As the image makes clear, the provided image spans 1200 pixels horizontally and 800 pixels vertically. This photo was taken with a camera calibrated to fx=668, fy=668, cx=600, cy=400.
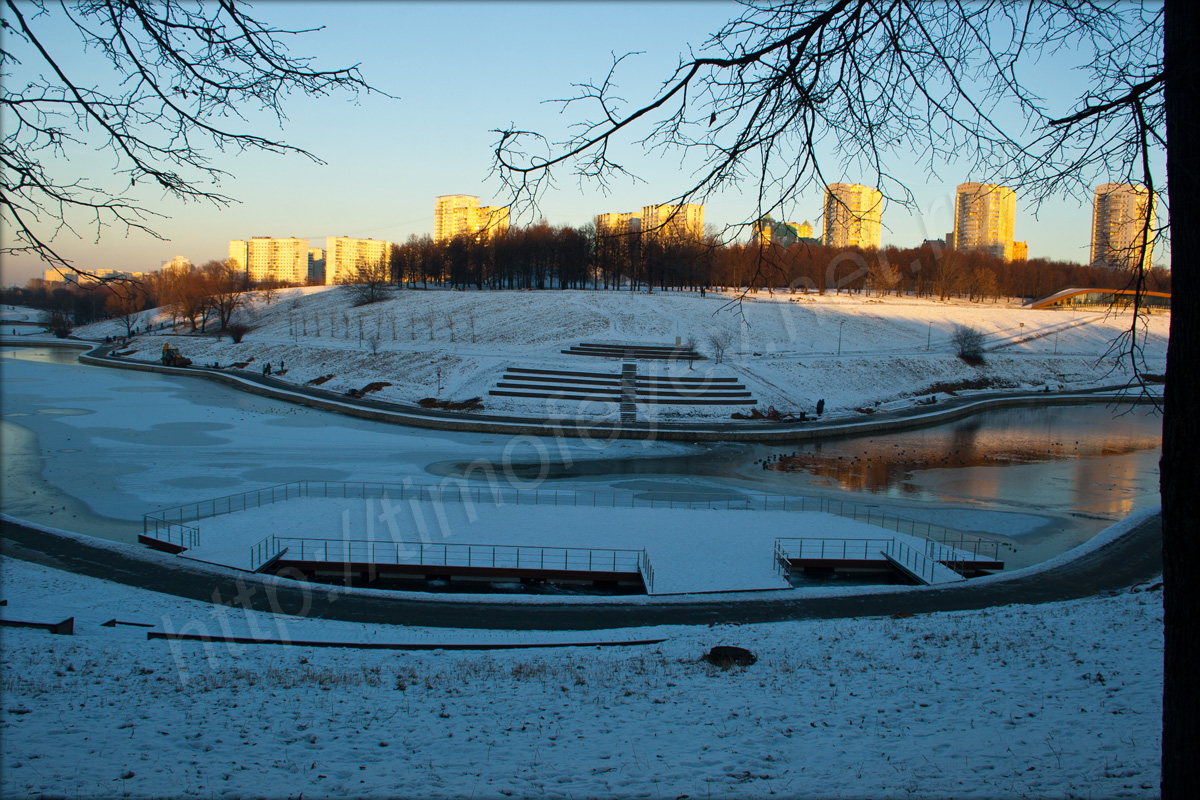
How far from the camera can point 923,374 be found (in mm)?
48469

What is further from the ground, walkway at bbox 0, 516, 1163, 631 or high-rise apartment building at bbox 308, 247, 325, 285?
high-rise apartment building at bbox 308, 247, 325, 285

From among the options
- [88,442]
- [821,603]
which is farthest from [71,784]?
[88,442]

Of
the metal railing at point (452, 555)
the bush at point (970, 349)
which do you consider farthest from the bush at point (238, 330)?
the bush at point (970, 349)

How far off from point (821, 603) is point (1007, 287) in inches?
4053

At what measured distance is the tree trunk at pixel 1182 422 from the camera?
2.91m

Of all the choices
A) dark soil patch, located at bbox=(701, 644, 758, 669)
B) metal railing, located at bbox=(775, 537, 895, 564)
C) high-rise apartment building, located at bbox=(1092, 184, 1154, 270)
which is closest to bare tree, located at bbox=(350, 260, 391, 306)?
metal railing, located at bbox=(775, 537, 895, 564)

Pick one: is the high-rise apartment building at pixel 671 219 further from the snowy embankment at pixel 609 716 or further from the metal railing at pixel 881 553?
the metal railing at pixel 881 553

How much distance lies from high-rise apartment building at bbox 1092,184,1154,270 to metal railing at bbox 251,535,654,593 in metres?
10.4

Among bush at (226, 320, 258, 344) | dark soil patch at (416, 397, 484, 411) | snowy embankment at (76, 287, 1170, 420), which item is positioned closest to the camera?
dark soil patch at (416, 397, 484, 411)

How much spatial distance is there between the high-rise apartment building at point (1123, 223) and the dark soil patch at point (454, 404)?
3213 cm

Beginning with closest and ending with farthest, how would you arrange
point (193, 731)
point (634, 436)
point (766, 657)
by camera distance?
point (193, 731), point (766, 657), point (634, 436)

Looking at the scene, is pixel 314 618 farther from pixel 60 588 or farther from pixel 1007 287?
pixel 1007 287

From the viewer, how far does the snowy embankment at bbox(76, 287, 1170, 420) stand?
4003 centimetres

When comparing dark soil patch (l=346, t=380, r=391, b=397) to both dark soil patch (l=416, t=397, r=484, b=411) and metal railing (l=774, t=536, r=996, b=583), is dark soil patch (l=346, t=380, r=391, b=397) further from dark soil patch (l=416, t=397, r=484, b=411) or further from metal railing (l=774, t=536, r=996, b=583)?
metal railing (l=774, t=536, r=996, b=583)
